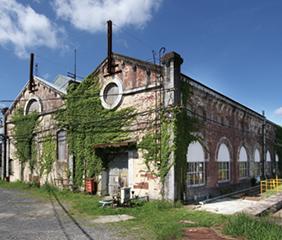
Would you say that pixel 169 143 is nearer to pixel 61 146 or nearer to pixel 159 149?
pixel 159 149

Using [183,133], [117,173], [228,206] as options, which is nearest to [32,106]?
[117,173]

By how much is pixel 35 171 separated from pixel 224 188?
1345 centimetres

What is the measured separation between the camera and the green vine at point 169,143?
14.4 meters

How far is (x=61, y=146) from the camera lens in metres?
20.8

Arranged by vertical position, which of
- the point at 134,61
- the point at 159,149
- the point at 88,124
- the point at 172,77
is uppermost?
the point at 134,61

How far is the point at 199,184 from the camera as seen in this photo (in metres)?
16.5

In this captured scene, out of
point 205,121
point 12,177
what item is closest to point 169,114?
point 205,121

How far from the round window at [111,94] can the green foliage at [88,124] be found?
1.13ft

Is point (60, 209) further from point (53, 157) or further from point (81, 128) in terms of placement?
point (53, 157)

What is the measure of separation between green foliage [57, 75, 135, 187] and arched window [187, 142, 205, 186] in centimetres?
353

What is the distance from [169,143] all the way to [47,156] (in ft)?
35.1

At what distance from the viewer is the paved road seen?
9.12 m

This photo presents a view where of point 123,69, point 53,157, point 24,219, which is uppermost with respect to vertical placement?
point 123,69

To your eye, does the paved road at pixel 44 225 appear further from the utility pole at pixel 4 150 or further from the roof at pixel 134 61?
the utility pole at pixel 4 150
